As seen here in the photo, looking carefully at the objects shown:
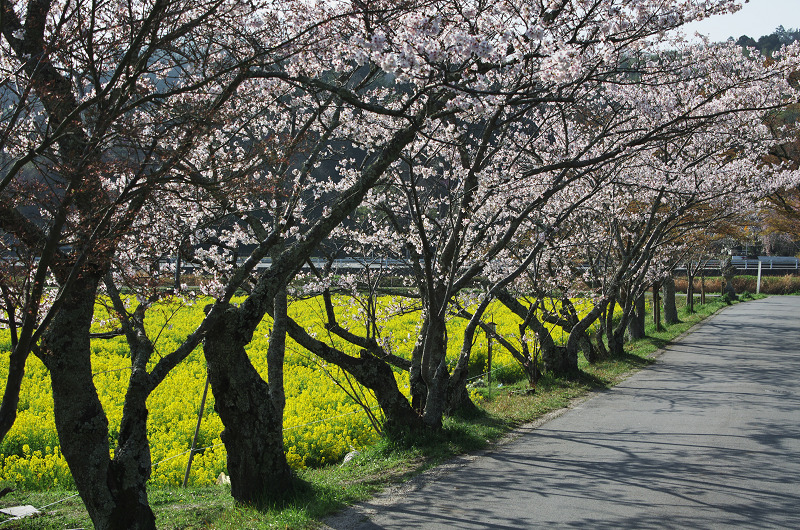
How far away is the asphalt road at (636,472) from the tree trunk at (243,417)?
0.97 meters

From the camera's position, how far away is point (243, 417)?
20.8 feet

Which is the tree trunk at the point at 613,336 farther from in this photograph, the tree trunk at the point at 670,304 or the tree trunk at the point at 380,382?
the tree trunk at the point at 380,382

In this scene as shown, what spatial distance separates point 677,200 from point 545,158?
12.9 ft

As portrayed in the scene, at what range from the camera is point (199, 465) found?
9.30 metres

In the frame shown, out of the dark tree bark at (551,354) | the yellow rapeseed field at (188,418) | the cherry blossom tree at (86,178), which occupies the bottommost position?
the yellow rapeseed field at (188,418)

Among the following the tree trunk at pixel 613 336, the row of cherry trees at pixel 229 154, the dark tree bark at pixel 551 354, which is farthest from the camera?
the tree trunk at pixel 613 336

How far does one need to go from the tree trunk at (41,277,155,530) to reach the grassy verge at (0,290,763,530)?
0.83 metres

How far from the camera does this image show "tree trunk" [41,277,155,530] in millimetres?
5066

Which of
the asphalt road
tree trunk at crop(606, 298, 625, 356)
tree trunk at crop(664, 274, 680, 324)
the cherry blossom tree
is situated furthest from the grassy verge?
tree trunk at crop(664, 274, 680, 324)

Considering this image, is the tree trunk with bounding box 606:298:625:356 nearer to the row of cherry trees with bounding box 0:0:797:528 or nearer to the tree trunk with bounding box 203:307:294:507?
the row of cherry trees with bounding box 0:0:797:528

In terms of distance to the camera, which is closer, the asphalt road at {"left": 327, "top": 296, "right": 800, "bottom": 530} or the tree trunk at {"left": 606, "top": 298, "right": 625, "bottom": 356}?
the asphalt road at {"left": 327, "top": 296, "right": 800, "bottom": 530}

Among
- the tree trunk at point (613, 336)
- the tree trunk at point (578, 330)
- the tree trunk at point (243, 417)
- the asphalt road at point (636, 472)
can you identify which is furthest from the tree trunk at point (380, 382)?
the tree trunk at point (613, 336)

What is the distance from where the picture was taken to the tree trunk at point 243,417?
6.20 meters

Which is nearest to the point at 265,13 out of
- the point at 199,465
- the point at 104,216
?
the point at 104,216
